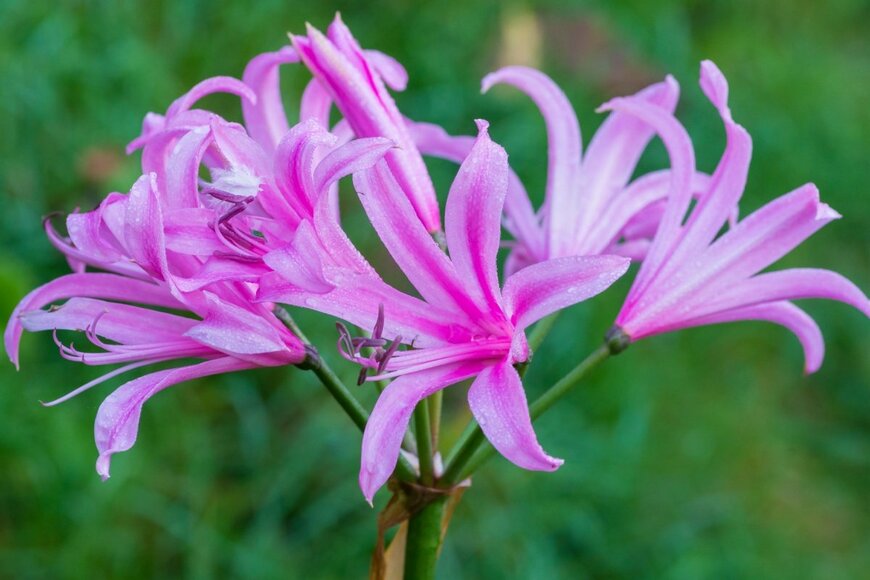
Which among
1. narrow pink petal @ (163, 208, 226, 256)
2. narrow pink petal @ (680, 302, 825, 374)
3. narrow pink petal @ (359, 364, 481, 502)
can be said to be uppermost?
narrow pink petal @ (163, 208, 226, 256)

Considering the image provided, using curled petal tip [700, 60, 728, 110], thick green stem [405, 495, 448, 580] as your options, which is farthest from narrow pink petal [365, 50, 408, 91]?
thick green stem [405, 495, 448, 580]

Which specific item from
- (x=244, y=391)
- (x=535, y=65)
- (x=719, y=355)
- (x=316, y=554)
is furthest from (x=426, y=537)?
(x=535, y=65)

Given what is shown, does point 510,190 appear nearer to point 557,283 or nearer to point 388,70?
point 388,70

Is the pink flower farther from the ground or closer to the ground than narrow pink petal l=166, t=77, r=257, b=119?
closer to the ground

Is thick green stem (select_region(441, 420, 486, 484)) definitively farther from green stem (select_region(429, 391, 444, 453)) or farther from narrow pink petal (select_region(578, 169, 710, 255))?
narrow pink petal (select_region(578, 169, 710, 255))

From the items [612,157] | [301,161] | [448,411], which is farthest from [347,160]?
[448,411]

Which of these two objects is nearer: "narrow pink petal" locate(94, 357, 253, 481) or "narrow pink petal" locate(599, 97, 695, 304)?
"narrow pink petal" locate(94, 357, 253, 481)

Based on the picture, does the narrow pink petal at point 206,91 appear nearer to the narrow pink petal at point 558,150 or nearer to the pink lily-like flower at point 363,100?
the pink lily-like flower at point 363,100

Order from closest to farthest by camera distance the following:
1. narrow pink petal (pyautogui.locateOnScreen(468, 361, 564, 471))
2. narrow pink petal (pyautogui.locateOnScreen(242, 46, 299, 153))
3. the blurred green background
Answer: narrow pink petal (pyautogui.locateOnScreen(468, 361, 564, 471)) < narrow pink petal (pyautogui.locateOnScreen(242, 46, 299, 153)) < the blurred green background
